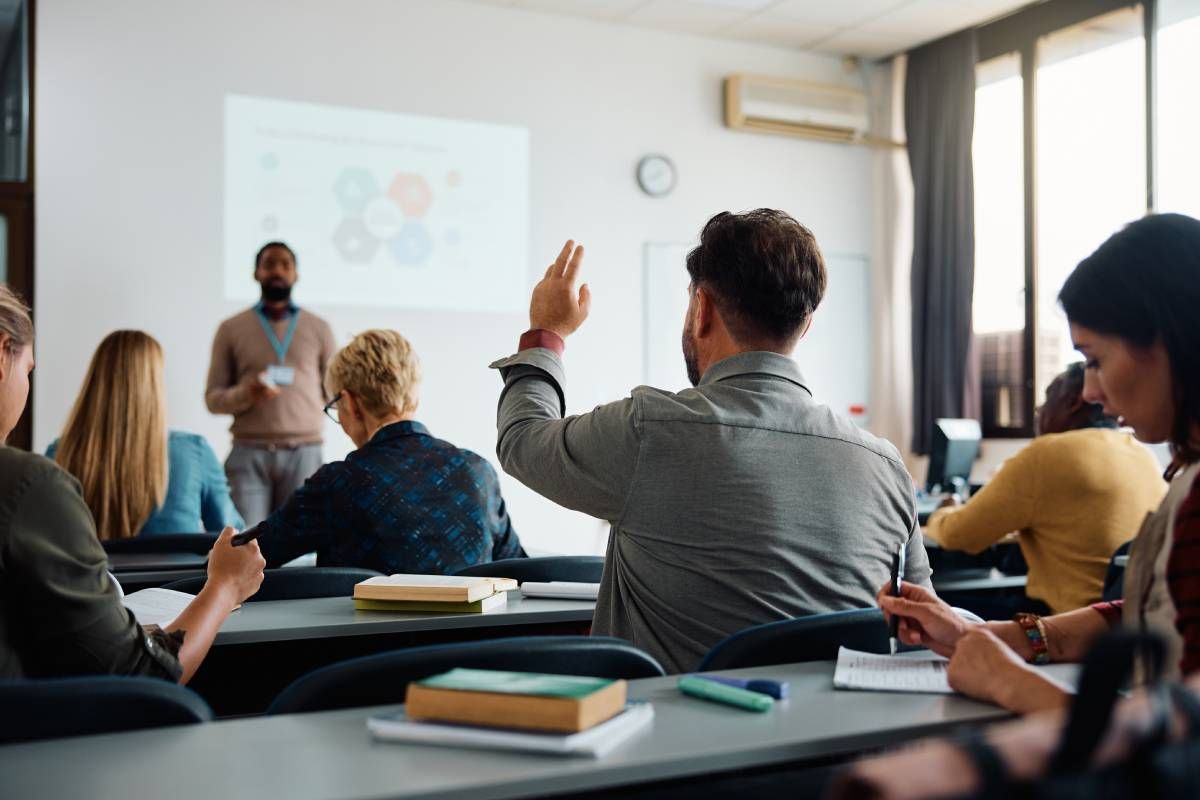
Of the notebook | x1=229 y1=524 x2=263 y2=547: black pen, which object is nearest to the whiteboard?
x1=229 y1=524 x2=263 y2=547: black pen

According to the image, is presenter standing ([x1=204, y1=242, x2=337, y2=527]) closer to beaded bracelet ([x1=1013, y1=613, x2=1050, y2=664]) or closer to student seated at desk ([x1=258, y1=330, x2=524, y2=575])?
student seated at desk ([x1=258, y1=330, x2=524, y2=575])

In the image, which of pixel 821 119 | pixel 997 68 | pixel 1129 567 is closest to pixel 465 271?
pixel 821 119

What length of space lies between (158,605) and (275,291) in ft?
12.1

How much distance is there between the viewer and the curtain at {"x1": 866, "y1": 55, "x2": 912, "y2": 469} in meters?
7.36

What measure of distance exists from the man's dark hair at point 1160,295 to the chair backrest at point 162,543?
91.1 inches

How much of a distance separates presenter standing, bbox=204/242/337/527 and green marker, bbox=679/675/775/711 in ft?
14.2

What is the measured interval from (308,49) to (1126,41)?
13.8 ft

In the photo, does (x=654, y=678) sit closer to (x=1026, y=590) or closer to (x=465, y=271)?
(x=1026, y=590)

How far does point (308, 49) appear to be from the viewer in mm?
5945

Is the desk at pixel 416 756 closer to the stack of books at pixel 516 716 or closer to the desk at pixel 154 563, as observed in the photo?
the stack of books at pixel 516 716

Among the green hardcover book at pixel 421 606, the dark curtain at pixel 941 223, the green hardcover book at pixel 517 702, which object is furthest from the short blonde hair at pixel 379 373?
the dark curtain at pixel 941 223

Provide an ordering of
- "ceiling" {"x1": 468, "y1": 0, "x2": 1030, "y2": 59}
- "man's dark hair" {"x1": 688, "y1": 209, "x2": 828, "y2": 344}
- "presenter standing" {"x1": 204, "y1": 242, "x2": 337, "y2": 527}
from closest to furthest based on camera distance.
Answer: "man's dark hair" {"x1": 688, "y1": 209, "x2": 828, "y2": 344}
"presenter standing" {"x1": 204, "y1": 242, "x2": 337, "y2": 527}
"ceiling" {"x1": 468, "y1": 0, "x2": 1030, "y2": 59}

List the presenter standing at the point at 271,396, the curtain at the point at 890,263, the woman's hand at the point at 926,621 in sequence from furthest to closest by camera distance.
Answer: the curtain at the point at 890,263 → the presenter standing at the point at 271,396 → the woman's hand at the point at 926,621

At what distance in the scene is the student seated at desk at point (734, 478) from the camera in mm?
1727
